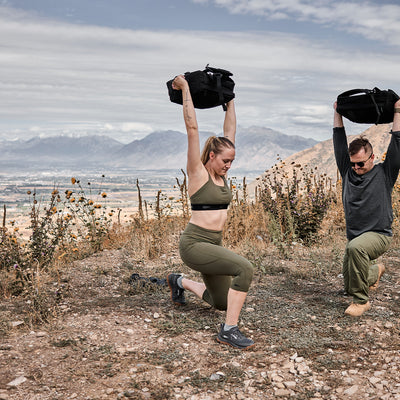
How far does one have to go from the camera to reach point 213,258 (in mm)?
4145

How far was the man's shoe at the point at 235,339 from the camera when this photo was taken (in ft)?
13.3

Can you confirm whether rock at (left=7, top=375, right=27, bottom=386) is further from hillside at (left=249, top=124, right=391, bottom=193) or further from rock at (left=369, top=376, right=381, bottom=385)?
hillside at (left=249, top=124, right=391, bottom=193)

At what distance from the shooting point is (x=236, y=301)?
405cm

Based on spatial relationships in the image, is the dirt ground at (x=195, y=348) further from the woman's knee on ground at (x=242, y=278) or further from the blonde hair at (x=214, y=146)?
the blonde hair at (x=214, y=146)

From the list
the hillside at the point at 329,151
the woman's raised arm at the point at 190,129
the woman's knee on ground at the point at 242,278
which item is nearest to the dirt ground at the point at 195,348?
the woman's knee on ground at the point at 242,278

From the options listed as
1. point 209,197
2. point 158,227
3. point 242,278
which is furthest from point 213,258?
point 158,227

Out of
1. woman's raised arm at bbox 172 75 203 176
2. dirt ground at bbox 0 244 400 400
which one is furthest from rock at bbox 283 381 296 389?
woman's raised arm at bbox 172 75 203 176

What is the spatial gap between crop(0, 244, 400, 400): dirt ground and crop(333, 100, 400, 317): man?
429mm

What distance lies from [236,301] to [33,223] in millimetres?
3525

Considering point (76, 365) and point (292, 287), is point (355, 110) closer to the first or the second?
A: point (292, 287)

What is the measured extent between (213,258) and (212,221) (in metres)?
0.35

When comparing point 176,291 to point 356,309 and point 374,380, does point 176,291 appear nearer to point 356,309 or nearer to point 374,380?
point 356,309

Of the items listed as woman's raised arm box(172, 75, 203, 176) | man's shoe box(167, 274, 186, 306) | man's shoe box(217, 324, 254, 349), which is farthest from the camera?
man's shoe box(167, 274, 186, 306)

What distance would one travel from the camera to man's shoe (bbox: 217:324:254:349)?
405cm
